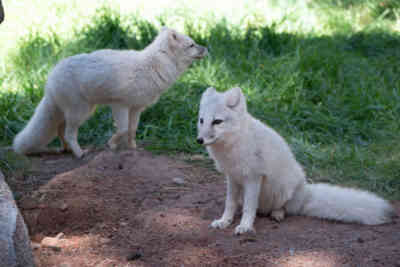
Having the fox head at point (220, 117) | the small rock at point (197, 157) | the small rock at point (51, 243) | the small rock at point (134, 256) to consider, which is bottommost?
the small rock at point (51, 243)

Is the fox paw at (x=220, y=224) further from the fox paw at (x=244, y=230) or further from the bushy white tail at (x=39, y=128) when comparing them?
the bushy white tail at (x=39, y=128)

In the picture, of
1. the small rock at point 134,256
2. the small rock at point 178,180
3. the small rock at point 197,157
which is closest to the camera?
the small rock at point 134,256

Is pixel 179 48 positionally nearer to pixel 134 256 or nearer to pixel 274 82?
pixel 274 82

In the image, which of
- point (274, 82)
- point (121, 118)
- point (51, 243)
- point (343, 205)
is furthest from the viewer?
point (274, 82)

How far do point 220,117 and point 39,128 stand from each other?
2.53 metres

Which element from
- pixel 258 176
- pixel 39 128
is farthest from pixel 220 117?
pixel 39 128

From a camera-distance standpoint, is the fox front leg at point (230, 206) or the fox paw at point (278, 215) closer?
the fox front leg at point (230, 206)

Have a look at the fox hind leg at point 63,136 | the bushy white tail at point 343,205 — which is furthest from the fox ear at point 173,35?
the bushy white tail at point 343,205

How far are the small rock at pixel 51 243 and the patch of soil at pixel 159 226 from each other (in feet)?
0.11

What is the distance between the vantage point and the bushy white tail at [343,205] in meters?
3.40

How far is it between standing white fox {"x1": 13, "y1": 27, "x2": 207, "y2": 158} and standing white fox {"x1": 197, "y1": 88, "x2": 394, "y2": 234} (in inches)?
60.1

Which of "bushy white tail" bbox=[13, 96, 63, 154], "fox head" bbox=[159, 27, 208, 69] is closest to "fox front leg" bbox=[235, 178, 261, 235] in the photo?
"fox head" bbox=[159, 27, 208, 69]

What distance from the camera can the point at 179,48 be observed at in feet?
16.4

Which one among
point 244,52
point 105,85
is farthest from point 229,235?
point 244,52
